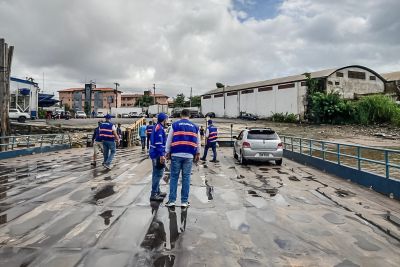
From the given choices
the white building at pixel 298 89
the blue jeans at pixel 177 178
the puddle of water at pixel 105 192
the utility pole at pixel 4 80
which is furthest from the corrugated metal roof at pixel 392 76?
the blue jeans at pixel 177 178

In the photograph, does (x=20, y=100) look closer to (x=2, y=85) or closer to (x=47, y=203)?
(x=2, y=85)

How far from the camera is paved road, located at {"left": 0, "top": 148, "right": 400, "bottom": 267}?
4496 mm

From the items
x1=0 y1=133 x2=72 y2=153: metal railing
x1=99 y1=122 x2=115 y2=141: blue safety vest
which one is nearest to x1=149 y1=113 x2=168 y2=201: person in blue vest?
x1=99 y1=122 x2=115 y2=141: blue safety vest

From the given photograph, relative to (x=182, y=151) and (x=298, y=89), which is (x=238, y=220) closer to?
(x=182, y=151)

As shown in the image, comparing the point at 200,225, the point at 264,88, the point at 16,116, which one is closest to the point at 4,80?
the point at 200,225

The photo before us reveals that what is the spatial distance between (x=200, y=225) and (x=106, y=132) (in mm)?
7808

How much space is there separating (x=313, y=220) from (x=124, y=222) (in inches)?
128

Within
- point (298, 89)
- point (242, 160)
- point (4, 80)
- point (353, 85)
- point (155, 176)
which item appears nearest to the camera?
point (155, 176)

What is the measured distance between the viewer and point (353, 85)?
5531cm

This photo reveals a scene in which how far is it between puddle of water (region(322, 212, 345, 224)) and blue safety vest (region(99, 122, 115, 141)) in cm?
832

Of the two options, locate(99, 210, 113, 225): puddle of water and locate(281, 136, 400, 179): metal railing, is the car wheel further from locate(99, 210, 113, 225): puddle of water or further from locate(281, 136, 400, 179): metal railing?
locate(99, 210, 113, 225): puddle of water

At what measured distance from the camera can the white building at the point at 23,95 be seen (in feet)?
149

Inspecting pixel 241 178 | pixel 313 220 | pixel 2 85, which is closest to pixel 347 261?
pixel 313 220

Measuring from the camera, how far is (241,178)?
11508mm
